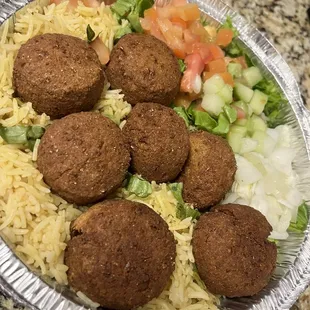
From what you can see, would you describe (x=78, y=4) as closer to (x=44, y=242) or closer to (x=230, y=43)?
(x=230, y=43)

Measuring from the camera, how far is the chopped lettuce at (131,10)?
215 cm

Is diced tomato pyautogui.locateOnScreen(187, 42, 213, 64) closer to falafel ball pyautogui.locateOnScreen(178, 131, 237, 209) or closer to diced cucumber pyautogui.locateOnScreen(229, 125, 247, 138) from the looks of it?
diced cucumber pyautogui.locateOnScreen(229, 125, 247, 138)

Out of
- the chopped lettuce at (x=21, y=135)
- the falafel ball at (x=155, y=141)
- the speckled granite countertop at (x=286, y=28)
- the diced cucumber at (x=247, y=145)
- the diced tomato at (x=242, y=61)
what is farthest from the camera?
the speckled granite countertop at (x=286, y=28)

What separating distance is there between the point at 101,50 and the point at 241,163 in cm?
76

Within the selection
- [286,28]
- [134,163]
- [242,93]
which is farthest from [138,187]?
[286,28]

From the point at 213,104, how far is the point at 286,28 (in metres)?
1.09

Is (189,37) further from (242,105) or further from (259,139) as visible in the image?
(259,139)

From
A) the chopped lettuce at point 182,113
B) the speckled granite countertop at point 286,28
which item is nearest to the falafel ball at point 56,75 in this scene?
the chopped lettuce at point 182,113

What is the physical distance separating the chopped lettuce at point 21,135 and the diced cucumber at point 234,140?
2.87ft

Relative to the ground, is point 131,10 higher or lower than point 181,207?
higher

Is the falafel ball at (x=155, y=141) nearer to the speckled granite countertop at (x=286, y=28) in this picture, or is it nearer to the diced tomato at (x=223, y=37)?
the diced tomato at (x=223, y=37)

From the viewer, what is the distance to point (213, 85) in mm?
2184

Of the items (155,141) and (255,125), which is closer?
(155,141)

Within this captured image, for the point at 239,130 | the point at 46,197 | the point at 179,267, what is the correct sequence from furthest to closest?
the point at 239,130
the point at 179,267
the point at 46,197
